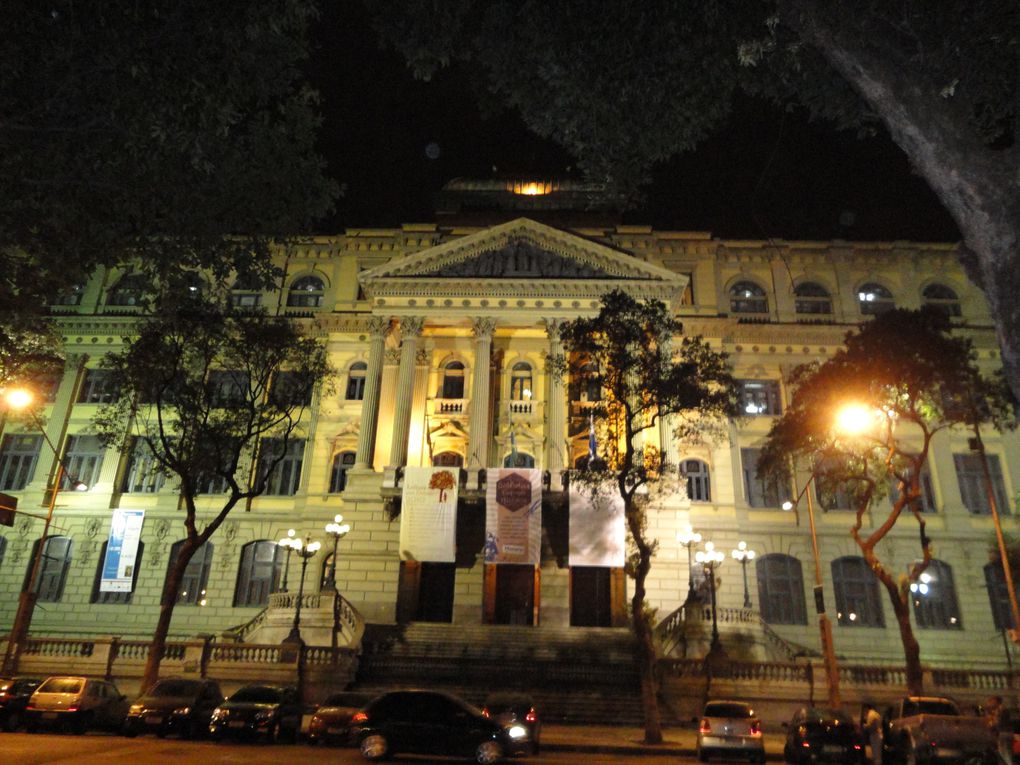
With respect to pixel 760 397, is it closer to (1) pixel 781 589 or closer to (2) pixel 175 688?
(1) pixel 781 589

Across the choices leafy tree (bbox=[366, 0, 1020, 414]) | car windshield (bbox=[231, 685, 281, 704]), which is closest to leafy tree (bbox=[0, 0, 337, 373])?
leafy tree (bbox=[366, 0, 1020, 414])

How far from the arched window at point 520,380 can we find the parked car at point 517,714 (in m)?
20.3

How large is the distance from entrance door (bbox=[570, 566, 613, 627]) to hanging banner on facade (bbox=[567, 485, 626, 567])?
3.07 m

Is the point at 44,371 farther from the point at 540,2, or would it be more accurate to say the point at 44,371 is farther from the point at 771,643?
the point at 771,643

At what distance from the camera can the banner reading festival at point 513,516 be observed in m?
28.8

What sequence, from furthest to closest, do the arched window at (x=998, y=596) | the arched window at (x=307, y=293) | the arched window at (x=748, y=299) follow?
the arched window at (x=307, y=293) < the arched window at (x=748, y=299) < the arched window at (x=998, y=596)

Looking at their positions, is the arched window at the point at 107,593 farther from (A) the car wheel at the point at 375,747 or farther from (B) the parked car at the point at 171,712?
(A) the car wheel at the point at 375,747

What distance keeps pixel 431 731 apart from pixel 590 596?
19.4 m

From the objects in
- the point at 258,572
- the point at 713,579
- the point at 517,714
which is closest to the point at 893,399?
the point at 713,579

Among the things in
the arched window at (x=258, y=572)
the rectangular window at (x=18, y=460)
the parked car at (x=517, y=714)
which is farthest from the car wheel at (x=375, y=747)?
the rectangular window at (x=18, y=460)

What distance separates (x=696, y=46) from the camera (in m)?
12.1

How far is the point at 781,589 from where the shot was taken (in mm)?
33500

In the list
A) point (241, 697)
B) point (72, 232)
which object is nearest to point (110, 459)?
point (241, 697)

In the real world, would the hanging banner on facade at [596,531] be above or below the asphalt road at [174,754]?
above
